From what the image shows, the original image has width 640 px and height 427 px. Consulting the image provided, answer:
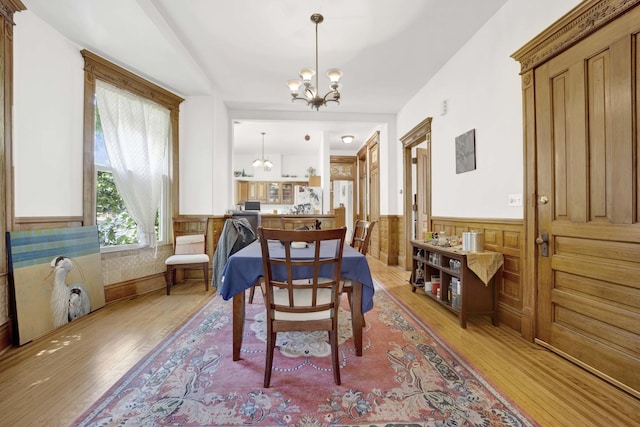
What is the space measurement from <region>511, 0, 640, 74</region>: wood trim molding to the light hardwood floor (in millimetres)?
2232

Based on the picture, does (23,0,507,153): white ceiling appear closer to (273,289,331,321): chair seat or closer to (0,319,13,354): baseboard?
(273,289,331,321): chair seat

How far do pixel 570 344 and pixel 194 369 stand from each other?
2.62m

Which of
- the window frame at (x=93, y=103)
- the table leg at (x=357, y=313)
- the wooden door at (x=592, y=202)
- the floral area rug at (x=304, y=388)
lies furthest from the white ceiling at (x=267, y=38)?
the floral area rug at (x=304, y=388)

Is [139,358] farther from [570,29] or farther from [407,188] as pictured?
[407,188]

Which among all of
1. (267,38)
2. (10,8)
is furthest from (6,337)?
(267,38)

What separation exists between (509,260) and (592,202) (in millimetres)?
925

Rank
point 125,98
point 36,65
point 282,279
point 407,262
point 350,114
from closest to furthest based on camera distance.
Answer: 1. point 282,279
2. point 36,65
3. point 125,98
4. point 407,262
5. point 350,114

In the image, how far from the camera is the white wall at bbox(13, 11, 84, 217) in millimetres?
2387

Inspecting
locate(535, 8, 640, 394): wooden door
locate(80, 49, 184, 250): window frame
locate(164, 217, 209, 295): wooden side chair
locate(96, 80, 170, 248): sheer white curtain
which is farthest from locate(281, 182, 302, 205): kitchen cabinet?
locate(535, 8, 640, 394): wooden door

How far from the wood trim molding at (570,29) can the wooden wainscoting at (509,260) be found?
4.37ft

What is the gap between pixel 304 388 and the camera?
1.67m

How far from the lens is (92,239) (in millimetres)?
3037

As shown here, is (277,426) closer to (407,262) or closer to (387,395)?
(387,395)

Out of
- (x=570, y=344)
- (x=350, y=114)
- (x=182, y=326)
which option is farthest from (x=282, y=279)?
(x=350, y=114)
